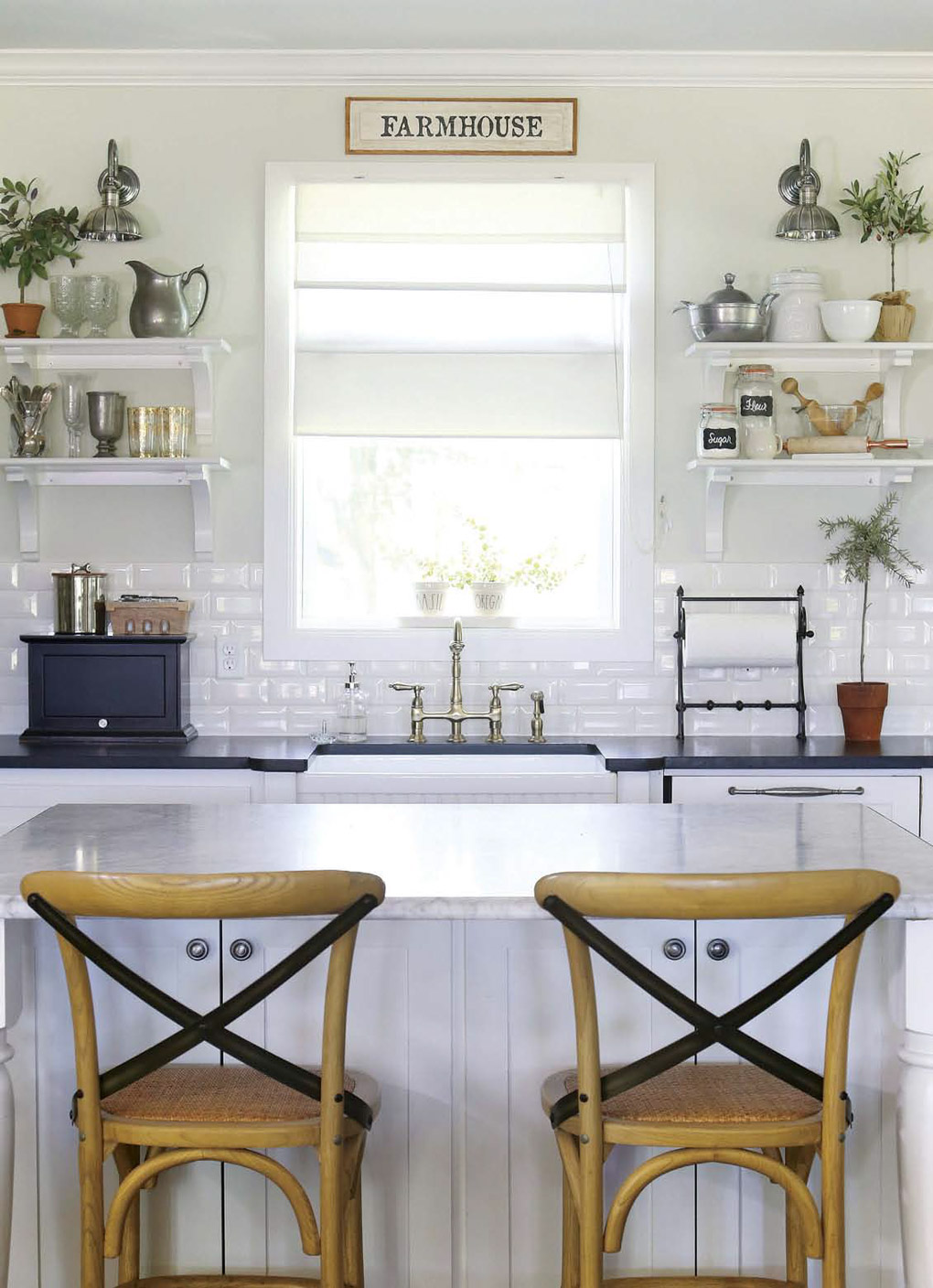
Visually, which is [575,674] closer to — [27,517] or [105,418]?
[105,418]

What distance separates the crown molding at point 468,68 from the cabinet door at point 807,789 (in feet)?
7.39

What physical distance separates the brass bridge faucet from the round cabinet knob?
7.13 feet

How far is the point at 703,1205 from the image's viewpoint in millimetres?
2180

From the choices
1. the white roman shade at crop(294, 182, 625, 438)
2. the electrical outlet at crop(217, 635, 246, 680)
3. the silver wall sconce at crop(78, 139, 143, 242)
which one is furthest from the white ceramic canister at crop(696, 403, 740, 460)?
the silver wall sconce at crop(78, 139, 143, 242)

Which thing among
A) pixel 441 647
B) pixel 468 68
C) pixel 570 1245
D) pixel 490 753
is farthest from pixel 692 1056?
pixel 468 68

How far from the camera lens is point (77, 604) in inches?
169

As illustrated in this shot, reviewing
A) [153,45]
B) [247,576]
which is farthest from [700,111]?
[247,576]

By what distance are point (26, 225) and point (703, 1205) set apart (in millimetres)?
3635

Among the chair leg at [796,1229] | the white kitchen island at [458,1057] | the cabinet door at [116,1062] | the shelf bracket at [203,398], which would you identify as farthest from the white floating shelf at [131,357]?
the chair leg at [796,1229]

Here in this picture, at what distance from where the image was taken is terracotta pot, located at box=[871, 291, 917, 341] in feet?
14.1

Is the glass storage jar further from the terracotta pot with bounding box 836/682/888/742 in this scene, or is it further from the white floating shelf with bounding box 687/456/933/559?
the terracotta pot with bounding box 836/682/888/742

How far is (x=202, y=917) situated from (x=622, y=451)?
3074 millimetres

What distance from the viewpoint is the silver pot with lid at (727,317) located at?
4.23m

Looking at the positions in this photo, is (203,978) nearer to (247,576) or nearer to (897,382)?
(247,576)
